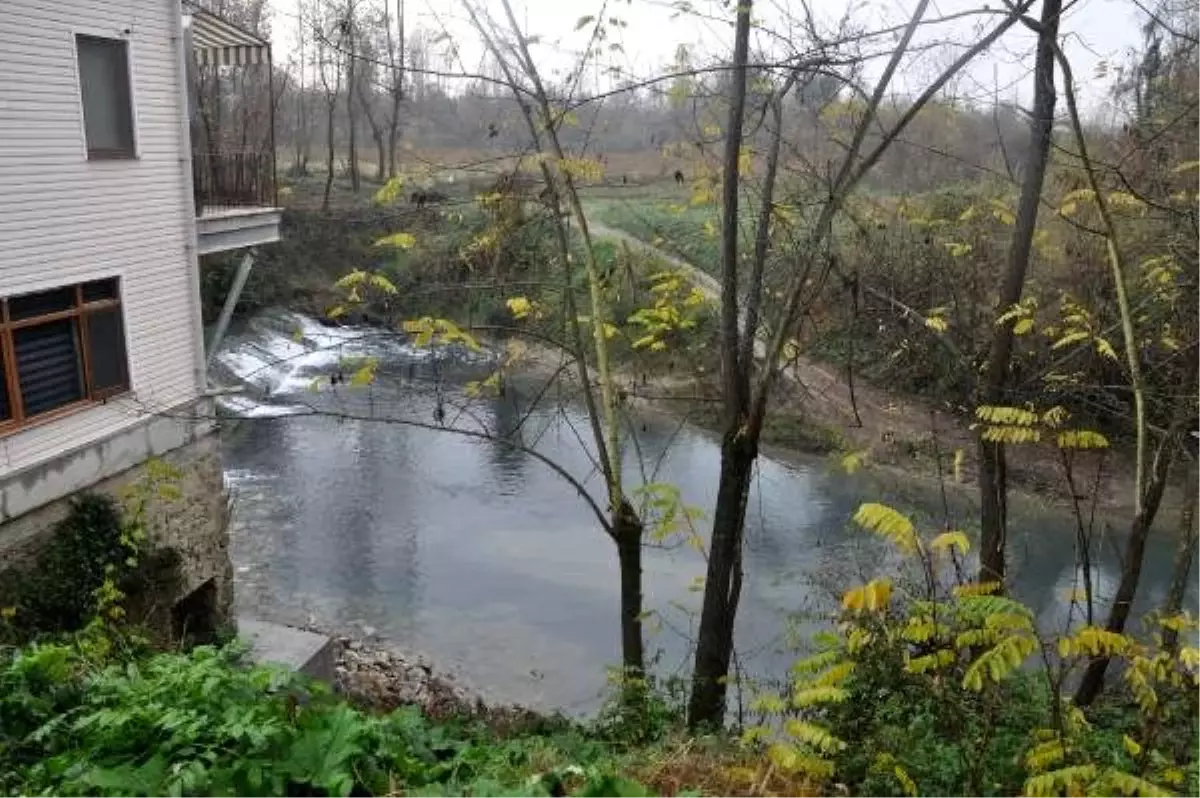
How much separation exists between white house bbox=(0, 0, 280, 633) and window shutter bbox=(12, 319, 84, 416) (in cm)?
2

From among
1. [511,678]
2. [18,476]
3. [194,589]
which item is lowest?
[511,678]

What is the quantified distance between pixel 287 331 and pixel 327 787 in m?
27.9

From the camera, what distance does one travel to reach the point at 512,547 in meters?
17.0

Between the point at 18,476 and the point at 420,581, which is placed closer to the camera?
the point at 18,476

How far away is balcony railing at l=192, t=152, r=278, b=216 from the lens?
1321 cm

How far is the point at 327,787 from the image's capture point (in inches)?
154

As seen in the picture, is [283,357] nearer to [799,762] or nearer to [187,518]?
[187,518]

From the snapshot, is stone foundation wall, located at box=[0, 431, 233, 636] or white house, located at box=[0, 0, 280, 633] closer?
white house, located at box=[0, 0, 280, 633]

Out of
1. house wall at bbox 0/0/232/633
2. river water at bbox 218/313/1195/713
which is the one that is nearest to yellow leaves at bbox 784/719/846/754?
river water at bbox 218/313/1195/713

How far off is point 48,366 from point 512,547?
8513mm

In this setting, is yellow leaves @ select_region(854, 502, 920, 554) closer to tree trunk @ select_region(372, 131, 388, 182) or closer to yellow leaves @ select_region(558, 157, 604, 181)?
yellow leaves @ select_region(558, 157, 604, 181)

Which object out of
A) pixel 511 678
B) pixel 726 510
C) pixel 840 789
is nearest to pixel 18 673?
pixel 840 789

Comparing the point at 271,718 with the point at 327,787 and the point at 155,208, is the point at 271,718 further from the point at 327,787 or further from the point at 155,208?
the point at 155,208

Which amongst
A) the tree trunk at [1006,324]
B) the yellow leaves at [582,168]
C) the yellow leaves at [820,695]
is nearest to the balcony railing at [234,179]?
the yellow leaves at [582,168]
